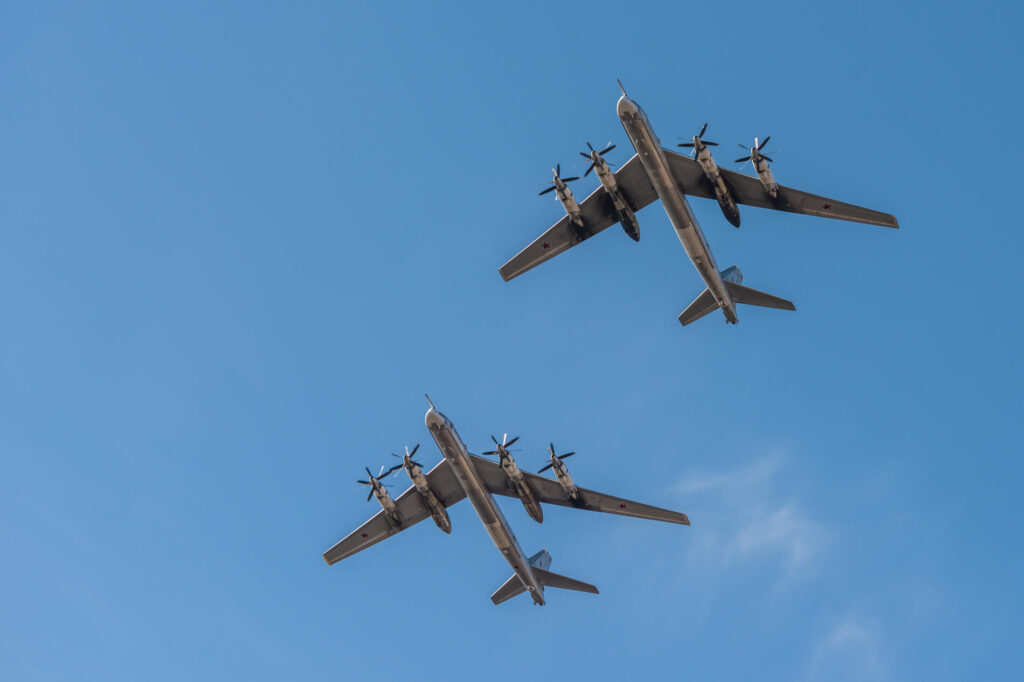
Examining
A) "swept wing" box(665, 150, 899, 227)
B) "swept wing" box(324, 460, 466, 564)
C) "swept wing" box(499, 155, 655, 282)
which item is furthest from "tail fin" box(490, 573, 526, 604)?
"swept wing" box(665, 150, 899, 227)

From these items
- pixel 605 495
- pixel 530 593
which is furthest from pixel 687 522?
pixel 530 593

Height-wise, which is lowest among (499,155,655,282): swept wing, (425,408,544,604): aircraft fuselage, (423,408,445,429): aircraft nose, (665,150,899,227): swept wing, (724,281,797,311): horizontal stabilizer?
(425,408,544,604): aircraft fuselage

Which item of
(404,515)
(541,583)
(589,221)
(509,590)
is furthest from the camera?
(404,515)

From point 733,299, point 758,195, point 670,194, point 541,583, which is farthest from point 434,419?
point 758,195

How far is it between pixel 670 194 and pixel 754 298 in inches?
399

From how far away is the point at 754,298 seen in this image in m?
63.6

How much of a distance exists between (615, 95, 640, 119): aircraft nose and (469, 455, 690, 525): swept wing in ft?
72.5

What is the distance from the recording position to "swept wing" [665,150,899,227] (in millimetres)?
60062

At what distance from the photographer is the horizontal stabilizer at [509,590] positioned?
2474 inches

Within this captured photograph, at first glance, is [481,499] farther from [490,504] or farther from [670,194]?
[670,194]

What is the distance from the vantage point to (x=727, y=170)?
60.5 m

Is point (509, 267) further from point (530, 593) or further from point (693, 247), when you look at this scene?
point (530, 593)

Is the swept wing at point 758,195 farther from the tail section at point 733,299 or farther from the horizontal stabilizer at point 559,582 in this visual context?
the horizontal stabilizer at point 559,582

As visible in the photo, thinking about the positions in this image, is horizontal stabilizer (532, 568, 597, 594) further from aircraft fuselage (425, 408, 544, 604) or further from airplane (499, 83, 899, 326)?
airplane (499, 83, 899, 326)
